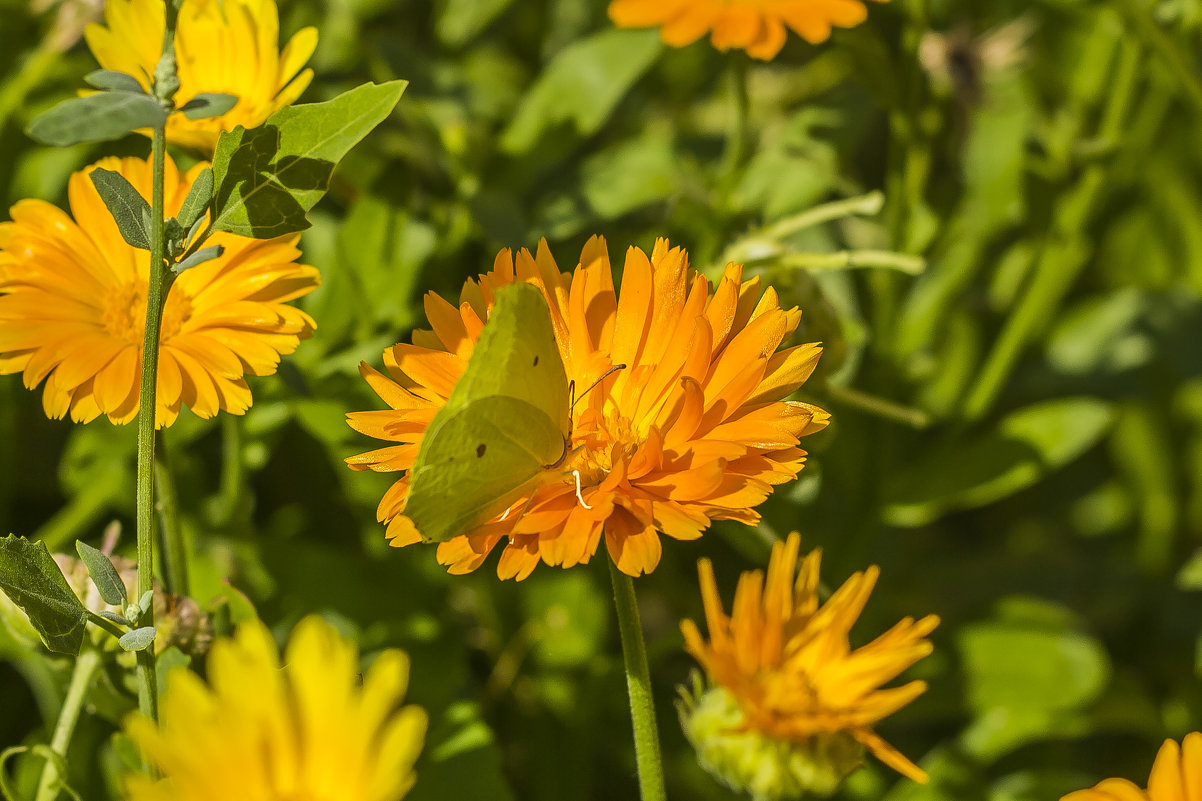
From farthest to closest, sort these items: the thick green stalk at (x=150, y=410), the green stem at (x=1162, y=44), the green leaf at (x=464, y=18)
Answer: the green leaf at (x=464, y=18) → the green stem at (x=1162, y=44) → the thick green stalk at (x=150, y=410)

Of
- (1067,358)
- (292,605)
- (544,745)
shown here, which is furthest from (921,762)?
(292,605)

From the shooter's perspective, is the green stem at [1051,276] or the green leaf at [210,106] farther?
the green stem at [1051,276]

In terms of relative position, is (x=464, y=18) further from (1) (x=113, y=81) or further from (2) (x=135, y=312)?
(1) (x=113, y=81)

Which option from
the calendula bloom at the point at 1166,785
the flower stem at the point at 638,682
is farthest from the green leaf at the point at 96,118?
the calendula bloom at the point at 1166,785

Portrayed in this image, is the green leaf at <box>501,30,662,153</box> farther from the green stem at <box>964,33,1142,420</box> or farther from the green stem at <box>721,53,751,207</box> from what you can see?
the green stem at <box>964,33,1142,420</box>

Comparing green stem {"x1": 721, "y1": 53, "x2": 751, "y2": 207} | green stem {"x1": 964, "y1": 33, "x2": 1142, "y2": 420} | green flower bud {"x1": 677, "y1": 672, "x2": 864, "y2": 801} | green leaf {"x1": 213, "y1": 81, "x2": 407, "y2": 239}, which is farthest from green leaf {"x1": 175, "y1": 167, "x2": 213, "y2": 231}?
green stem {"x1": 964, "y1": 33, "x2": 1142, "y2": 420}

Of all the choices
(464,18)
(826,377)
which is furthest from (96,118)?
(464,18)

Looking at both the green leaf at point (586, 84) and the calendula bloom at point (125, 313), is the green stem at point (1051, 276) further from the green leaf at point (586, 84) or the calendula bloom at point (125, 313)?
the calendula bloom at point (125, 313)

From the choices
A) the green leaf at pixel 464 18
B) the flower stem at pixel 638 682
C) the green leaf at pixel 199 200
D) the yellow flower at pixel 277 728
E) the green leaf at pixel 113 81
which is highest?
the green leaf at pixel 464 18
